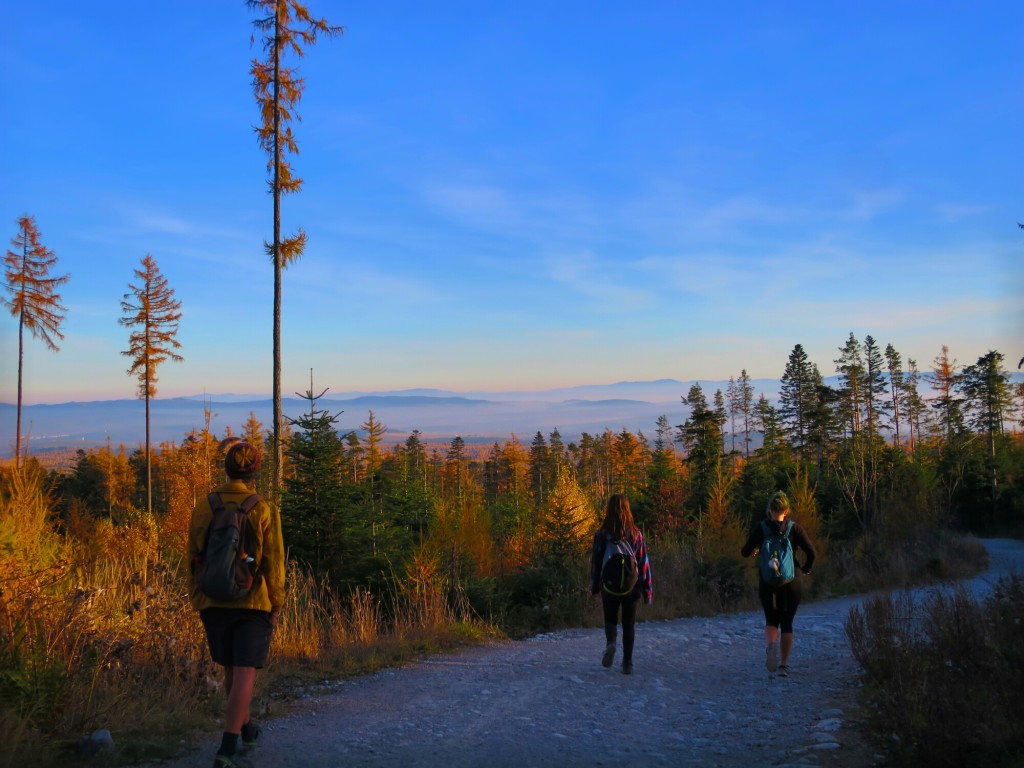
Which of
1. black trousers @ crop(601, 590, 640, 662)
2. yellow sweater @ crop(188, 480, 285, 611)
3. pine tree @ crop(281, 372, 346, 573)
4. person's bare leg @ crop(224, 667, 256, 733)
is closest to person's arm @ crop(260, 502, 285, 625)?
yellow sweater @ crop(188, 480, 285, 611)

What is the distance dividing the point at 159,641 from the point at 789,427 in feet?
154

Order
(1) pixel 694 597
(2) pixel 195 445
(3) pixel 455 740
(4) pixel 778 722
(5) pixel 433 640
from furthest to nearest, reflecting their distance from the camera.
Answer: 1. (2) pixel 195 445
2. (1) pixel 694 597
3. (5) pixel 433 640
4. (4) pixel 778 722
5. (3) pixel 455 740

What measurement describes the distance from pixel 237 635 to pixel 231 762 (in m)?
0.75

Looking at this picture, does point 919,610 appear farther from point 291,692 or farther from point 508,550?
point 508,550

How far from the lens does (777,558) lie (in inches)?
296

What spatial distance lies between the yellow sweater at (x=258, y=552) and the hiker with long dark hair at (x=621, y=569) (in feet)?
12.6

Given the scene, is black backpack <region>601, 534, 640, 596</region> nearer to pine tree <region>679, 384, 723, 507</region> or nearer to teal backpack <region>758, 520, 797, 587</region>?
teal backpack <region>758, 520, 797, 587</region>

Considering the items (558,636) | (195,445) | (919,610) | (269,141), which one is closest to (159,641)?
(558,636)

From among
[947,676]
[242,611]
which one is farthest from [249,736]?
[947,676]

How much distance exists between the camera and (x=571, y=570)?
14523mm

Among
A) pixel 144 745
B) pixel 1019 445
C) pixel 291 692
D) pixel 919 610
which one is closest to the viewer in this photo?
pixel 144 745

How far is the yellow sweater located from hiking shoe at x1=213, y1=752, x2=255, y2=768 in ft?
2.98

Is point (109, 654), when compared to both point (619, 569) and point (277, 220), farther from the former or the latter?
point (277, 220)

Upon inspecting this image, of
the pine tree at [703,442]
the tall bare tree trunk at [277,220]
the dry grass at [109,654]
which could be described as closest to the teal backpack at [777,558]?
the dry grass at [109,654]
